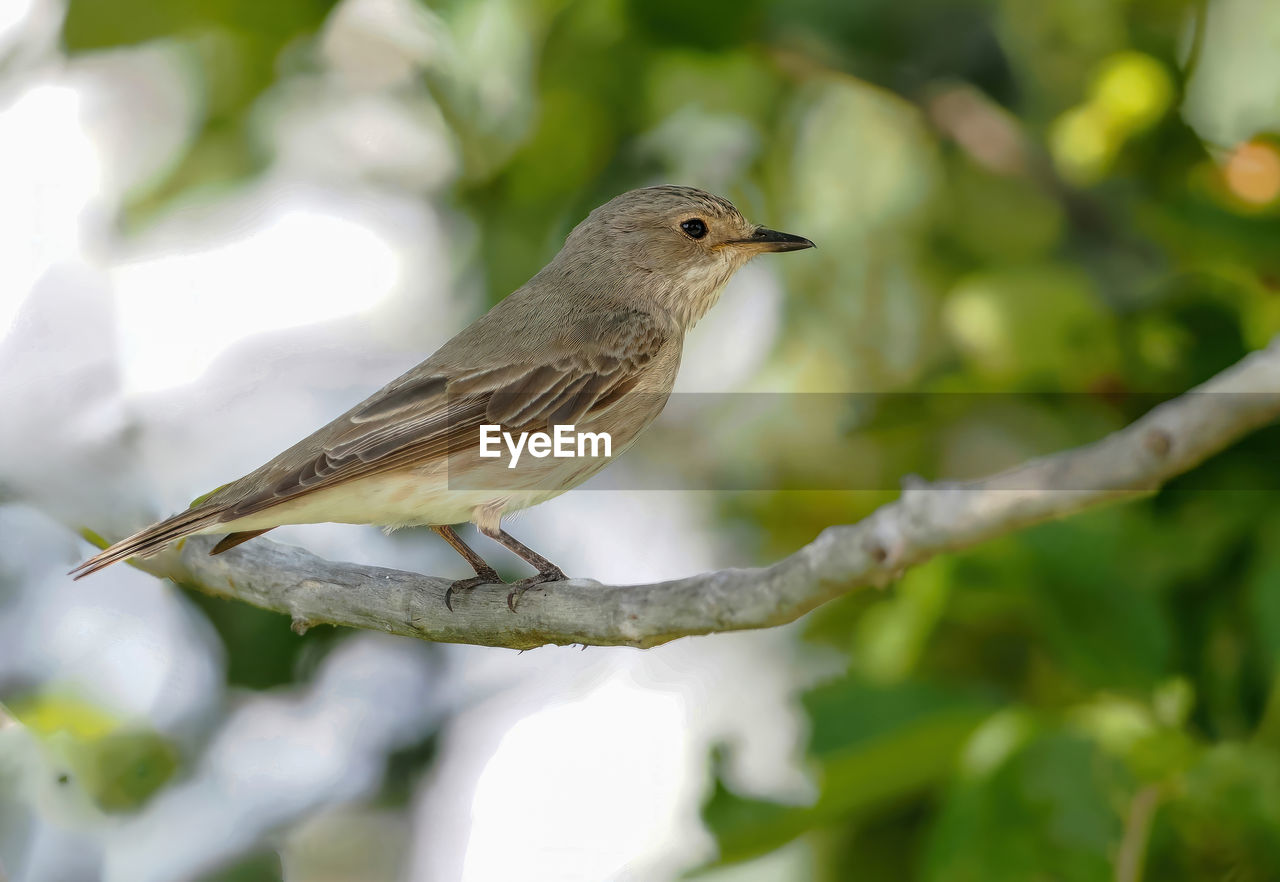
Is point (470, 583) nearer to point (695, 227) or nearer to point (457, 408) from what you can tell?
point (457, 408)

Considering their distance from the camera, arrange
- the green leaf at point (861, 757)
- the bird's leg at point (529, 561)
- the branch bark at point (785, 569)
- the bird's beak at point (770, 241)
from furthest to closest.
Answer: the bird's beak at point (770, 241) < the bird's leg at point (529, 561) < the green leaf at point (861, 757) < the branch bark at point (785, 569)

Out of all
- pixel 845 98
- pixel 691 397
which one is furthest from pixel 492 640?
pixel 845 98

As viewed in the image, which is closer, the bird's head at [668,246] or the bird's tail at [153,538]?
the bird's tail at [153,538]

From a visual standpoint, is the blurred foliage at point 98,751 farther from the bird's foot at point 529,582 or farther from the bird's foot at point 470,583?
the bird's foot at point 529,582

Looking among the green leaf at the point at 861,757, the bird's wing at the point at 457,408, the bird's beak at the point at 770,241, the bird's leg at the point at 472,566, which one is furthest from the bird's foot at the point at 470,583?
the bird's beak at the point at 770,241

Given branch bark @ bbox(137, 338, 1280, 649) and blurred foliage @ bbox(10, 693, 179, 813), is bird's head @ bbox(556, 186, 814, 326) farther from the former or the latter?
blurred foliage @ bbox(10, 693, 179, 813)

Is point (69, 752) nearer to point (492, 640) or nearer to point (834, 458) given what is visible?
point (492, 640)

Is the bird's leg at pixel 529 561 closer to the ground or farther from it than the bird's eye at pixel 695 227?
closer to the ground
